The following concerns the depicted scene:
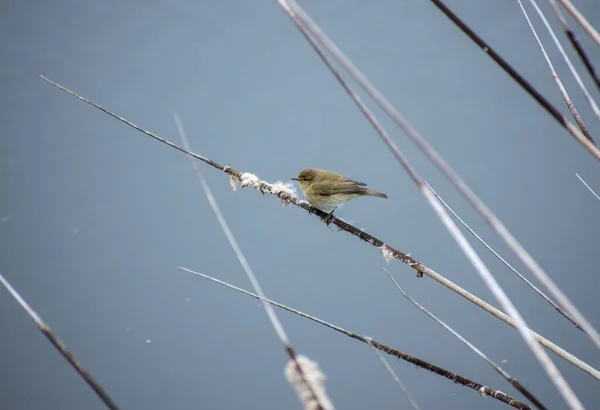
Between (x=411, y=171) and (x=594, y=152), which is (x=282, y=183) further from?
(x=594, y=152)

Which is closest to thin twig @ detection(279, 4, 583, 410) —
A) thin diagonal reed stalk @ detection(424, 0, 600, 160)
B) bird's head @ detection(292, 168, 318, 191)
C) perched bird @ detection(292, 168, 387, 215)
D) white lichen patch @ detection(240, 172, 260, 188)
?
thin diagonal reed stalk @ detection(424, 0, 600, 160)

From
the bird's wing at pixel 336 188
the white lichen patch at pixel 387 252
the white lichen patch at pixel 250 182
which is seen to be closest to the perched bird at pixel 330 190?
the bird's wing at pixel 336 188

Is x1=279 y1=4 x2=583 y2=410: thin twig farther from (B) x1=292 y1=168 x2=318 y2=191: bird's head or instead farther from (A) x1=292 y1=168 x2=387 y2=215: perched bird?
(B) x1=292 y1=168 x2=318 y2=191: bird's head

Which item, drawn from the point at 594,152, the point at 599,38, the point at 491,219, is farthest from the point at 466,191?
the point at 599,38

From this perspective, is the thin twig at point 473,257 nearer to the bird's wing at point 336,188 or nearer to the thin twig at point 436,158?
the thin twig at point 436,158

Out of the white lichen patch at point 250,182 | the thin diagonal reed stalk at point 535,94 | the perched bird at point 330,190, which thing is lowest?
the thin diagonal reed stalk at point 535,94

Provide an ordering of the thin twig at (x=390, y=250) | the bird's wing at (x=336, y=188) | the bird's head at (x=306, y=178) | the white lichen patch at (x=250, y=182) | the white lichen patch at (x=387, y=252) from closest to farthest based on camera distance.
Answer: the thin twig at (x=390, y=250) → the white lichen patch at (x=387, y=252) → the white lichen patch at (x=250, y=182) → the bird's wing at (x=336, y=188) → the bird's head at (x=306, y=178)

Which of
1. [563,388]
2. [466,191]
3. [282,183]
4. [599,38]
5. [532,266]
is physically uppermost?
[282,183]

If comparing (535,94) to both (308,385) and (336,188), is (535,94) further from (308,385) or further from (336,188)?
(336,188)
